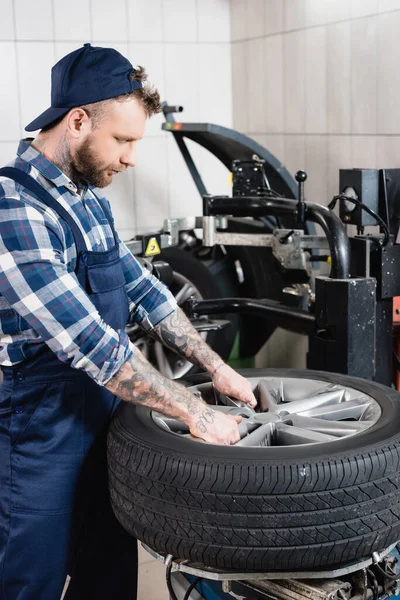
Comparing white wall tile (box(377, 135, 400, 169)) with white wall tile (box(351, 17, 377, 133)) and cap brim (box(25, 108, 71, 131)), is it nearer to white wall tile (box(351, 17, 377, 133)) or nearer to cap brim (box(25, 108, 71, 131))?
white wall tile (box(351, 17, 377, 133))

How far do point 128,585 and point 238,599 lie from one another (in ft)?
1.64

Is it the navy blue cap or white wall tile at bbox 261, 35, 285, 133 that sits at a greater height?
white wall tile at bbox 261, 35, 285, 133

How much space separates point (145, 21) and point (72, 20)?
40 centimetres

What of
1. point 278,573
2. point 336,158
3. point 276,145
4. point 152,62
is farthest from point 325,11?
point 278,573

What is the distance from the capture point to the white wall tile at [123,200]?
4.37 meters

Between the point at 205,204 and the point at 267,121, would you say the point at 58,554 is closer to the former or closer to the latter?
the point at 205,204

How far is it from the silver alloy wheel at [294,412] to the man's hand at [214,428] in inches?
1.2

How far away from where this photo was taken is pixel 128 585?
2168mm

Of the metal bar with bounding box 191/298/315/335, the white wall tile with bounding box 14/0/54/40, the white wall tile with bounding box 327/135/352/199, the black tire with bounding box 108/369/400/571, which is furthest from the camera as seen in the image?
the white wall tile with bounding box 14/0/54/40

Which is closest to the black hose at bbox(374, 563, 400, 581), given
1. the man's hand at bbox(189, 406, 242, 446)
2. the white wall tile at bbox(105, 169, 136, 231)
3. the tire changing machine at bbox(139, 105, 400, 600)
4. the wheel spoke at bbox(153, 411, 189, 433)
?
the tire changing machine at bbox(139, 105, 400, 600)

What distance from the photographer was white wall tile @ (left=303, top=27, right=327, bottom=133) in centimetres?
374

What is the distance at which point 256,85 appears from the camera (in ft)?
14.3

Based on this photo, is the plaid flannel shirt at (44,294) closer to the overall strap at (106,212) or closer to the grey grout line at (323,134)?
the overall strap at (106,212)

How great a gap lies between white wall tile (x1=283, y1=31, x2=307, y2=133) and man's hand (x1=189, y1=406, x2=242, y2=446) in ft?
8.24
